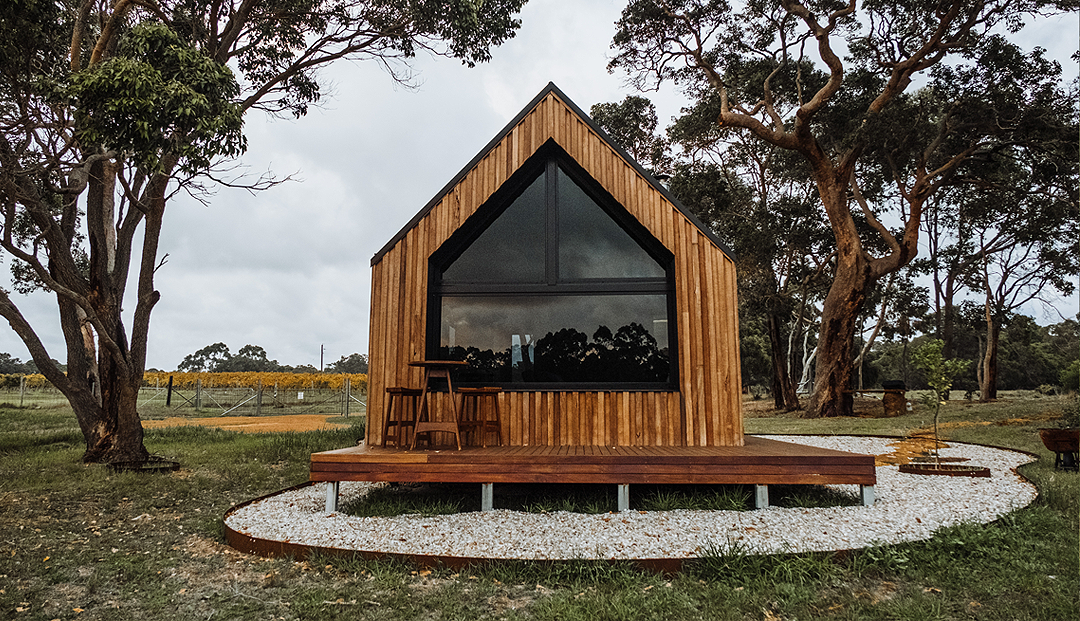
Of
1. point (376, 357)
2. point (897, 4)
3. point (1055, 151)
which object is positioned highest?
point (897, 4)

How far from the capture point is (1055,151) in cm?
1443

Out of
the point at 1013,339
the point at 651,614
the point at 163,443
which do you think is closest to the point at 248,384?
A: the point at 163,443

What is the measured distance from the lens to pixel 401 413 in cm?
612

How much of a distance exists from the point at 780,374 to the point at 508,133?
17.6m

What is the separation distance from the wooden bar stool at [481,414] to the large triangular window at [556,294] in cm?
21

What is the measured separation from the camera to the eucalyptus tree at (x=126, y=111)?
21.3 ft

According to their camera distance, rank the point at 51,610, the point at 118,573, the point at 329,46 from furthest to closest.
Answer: the point at 329,46
the point at 118,573
the point at 51,610

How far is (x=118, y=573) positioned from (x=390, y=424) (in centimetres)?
234

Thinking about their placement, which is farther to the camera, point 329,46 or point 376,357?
point 329,46

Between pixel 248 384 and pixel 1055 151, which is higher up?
pixel 1055 151

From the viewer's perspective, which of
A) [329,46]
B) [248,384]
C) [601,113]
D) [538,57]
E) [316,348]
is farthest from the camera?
[316,348]

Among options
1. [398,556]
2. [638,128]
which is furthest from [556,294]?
[638,128]

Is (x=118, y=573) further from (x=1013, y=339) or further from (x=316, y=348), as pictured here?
(x=316, y=348)

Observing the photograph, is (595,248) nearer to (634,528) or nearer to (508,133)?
(508,133)
